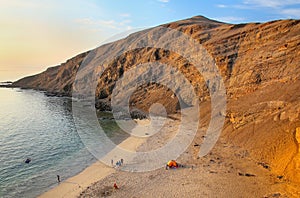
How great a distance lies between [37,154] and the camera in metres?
33.0

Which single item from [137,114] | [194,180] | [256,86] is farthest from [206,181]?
[137,114]

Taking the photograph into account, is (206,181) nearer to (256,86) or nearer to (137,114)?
(256,86)

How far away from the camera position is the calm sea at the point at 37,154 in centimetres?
2494

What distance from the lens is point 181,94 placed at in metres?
56.0

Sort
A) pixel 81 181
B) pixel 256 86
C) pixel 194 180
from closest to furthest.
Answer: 1. pixel 194 180
2. pixel 81 181
3. pixel 256 86

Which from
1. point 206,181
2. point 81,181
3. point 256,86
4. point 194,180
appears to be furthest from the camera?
point 256,86

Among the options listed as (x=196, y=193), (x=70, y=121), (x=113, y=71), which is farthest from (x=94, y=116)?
(x=196, y=193)

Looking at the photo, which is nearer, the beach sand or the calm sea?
the beach sand

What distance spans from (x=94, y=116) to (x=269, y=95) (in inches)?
1446

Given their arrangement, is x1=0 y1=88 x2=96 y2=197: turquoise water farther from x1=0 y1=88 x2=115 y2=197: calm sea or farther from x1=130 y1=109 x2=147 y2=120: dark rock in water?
x1=130 y1=109 x2=147 y2=120: dark rock in water

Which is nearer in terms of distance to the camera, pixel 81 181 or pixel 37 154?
pixel 81 181

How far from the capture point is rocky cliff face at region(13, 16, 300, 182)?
26.2 metres

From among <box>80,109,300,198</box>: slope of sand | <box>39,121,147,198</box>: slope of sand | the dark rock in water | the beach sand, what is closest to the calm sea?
<box>39,121,147,198</box>: slope of sand

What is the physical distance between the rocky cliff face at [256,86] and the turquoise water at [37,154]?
1867 centimetres
